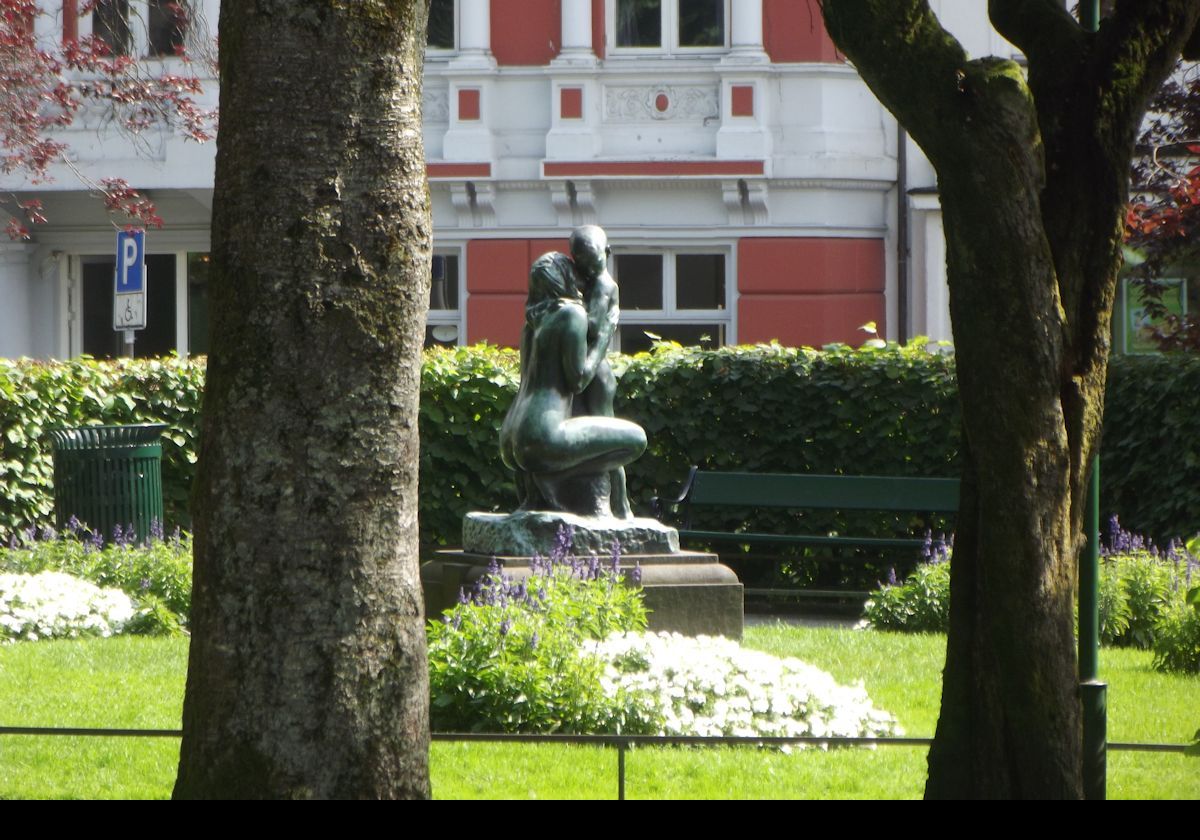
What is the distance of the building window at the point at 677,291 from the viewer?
20672 mm

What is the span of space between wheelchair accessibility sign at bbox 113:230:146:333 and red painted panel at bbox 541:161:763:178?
5945mm

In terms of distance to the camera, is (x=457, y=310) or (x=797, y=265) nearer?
(x=797, y=265)

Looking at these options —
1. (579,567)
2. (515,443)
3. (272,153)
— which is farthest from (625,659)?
(272,153)

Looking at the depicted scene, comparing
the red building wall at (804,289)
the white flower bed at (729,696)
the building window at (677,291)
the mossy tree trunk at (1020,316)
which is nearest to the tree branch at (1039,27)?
the mossy tree trunk at (1020,316)

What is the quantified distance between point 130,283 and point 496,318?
5960 mm

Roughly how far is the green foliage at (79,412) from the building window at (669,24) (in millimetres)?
7824

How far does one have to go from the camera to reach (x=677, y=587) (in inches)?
379

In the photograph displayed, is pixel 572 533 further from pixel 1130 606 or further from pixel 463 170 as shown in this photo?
pixel 463 170

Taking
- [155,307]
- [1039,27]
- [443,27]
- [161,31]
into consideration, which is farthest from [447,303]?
[1039,27]

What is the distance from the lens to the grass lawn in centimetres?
661

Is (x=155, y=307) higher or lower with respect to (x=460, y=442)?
higher

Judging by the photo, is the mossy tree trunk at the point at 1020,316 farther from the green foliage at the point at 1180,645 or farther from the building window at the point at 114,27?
the building window at the point at 114,27

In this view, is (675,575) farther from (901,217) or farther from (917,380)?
(901,217)

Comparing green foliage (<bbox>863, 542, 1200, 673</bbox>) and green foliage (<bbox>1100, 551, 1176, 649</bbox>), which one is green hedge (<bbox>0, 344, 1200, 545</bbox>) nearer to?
green foliage (<bbox>863, 542, 1200, 673</bbox>)
